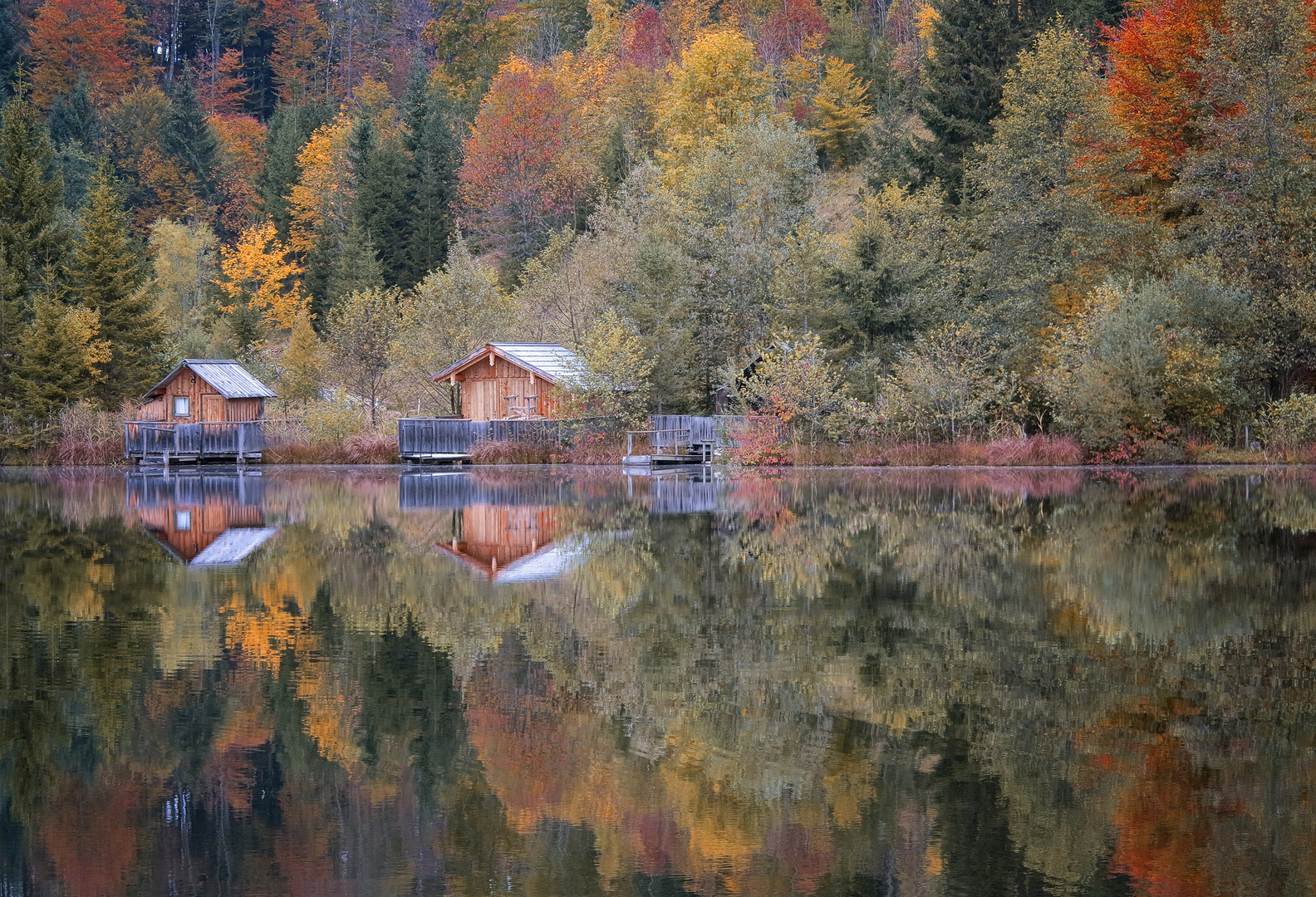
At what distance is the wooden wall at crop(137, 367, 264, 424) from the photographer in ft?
182

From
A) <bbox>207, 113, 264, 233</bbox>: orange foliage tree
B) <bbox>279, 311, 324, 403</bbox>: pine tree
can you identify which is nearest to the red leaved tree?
<bbox>207, 113, 264, 233</bbox>: orange foliage tree

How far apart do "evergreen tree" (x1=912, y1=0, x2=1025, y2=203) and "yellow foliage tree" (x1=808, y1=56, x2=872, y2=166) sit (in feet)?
58.6

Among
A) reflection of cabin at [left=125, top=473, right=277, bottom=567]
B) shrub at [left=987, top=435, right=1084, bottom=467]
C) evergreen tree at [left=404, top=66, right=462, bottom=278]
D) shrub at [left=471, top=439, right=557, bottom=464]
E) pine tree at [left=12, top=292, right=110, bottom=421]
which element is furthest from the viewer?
evergreen tree at [left=404, top=66, right=462, bottom=278]

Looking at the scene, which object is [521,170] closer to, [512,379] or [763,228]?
[763,228]

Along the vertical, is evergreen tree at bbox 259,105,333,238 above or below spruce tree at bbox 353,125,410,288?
above

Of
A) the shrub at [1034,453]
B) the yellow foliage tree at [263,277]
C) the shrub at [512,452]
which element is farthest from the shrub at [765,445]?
the yellow foliage tree at [263,277]

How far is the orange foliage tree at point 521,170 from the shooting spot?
262 ft

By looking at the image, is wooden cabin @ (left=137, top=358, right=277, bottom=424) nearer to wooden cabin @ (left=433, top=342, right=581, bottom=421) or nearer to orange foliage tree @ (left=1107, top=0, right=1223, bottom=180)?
wooden cabin @ (left=433, top=342, right=581, bottom=421)

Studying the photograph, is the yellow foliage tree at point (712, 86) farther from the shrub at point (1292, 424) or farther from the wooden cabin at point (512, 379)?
the shrub at point (1292, 424)

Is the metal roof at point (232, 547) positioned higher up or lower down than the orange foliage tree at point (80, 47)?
lower down

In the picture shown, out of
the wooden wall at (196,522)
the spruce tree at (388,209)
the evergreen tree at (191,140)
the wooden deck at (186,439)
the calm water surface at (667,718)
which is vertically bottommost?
A: the calm water surface at (667,718)

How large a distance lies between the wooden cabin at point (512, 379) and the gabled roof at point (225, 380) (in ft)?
26.4

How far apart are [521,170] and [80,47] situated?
45.8m

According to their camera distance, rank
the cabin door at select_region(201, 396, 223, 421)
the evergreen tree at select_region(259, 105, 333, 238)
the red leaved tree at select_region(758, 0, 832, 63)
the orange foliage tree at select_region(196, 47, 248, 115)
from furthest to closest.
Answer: the orange foliage tree at select_region(196, 47, 248, 115), the red leaved tree at select_region(758, 0, 832, 63), the evergreen tree at select_region(259, 105, 333, 238), the cabin door at select_region(201, 396, 223, 421)
